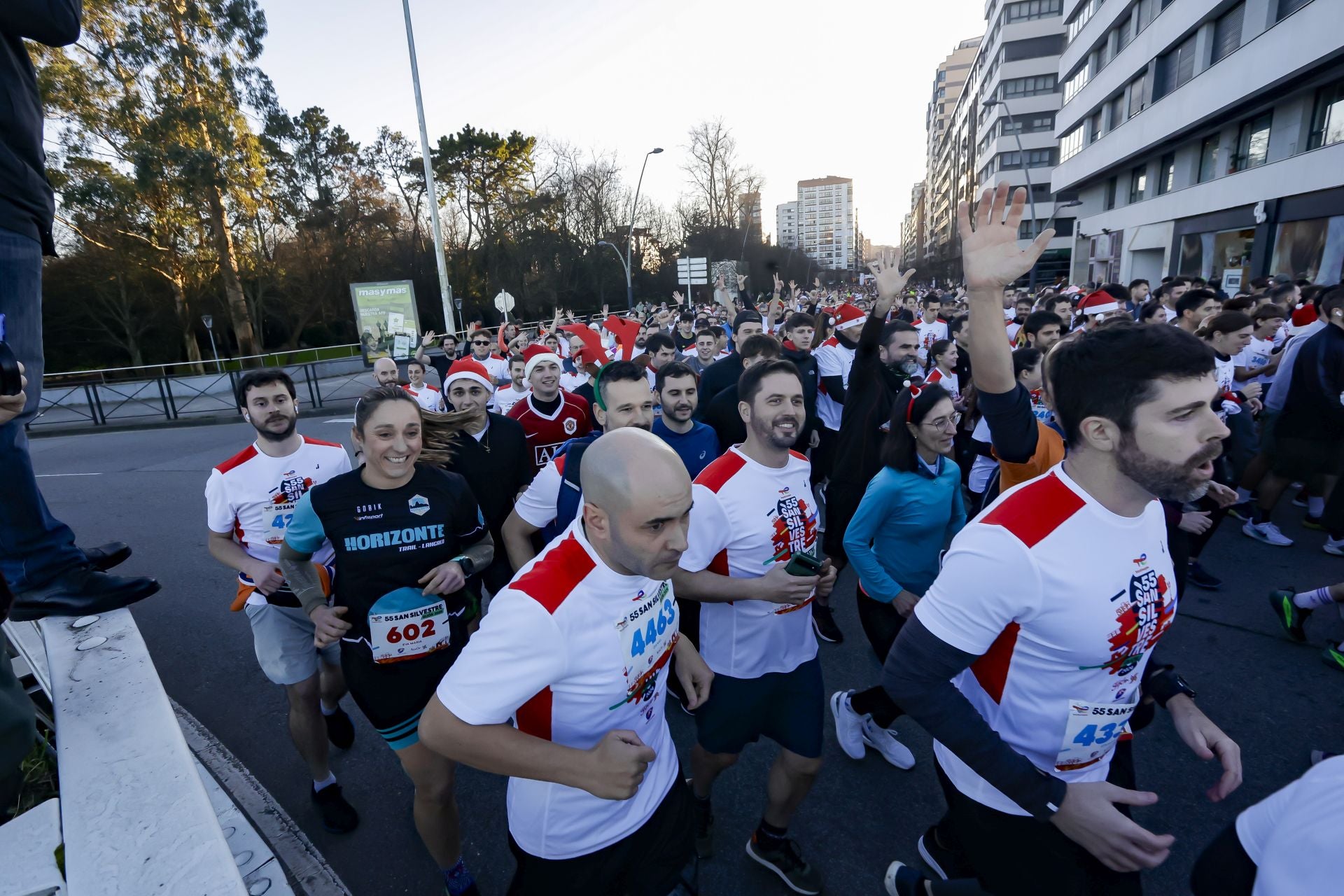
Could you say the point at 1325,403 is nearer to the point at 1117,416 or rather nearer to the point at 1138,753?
the point at 1138,753

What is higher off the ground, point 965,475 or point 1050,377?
point 1050,377

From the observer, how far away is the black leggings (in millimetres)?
3416

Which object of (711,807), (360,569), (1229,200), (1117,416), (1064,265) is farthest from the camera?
(1064,265)

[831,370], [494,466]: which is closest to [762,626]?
[494,466]

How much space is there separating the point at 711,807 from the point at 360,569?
208cm

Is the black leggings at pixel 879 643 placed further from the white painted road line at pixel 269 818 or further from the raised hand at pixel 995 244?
the white painted road line at pixel 269 818

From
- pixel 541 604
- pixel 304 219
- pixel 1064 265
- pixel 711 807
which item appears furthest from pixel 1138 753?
pixel 1064 265

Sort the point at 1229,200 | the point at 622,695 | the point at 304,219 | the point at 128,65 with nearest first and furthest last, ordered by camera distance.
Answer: the point at 622,695 < the point at 1229,200 < the point at 128,65 < the point at 304,219

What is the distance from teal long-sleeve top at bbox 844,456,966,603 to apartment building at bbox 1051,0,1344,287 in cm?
1993

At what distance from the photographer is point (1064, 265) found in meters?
50.0

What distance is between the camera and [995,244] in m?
2.06

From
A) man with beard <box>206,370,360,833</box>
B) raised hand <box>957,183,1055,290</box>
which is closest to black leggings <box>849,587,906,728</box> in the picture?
raised hand <box>957,183,1055,290</box>

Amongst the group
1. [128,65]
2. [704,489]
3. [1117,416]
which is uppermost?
[128,65]

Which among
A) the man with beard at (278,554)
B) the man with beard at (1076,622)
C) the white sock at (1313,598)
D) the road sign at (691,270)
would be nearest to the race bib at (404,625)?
the man with beard at (278,554)
